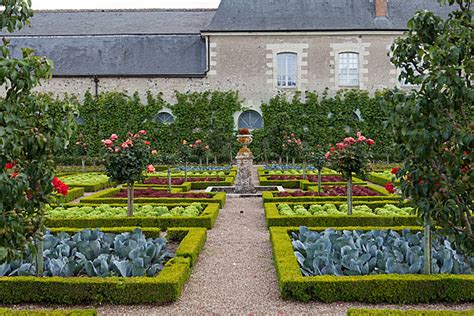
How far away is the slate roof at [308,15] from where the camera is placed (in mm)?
20531

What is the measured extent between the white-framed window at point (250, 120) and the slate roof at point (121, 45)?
8.95ft

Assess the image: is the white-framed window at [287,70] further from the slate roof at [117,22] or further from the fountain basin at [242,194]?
the fountain basin at [242,194]

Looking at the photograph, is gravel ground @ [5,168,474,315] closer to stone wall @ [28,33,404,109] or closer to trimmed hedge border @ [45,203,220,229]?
trimmed hedge border @ [45,203,220,229]

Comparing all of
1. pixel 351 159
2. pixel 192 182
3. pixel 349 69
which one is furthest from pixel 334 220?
pixel 349 69

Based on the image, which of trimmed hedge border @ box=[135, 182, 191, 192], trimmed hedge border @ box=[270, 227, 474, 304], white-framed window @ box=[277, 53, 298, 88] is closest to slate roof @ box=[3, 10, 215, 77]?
white-framed window @ box=[277, 53, 298, 88]

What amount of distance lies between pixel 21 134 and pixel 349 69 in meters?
19.5

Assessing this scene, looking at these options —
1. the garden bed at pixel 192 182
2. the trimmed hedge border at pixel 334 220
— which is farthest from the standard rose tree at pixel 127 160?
the garden bed at pixel 192 182

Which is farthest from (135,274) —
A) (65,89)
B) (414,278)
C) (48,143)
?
(65,89)

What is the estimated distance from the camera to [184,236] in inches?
269

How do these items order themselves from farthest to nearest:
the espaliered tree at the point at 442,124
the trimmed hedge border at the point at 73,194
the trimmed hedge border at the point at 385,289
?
the trimmed hedge border at the point at 73,194, the trimmed hedge border at the point at 385,289, the espaliered tree at the point at 442,124

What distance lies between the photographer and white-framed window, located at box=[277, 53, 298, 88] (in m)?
20.8

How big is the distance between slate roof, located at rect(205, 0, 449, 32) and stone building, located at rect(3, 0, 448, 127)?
0.15 ft

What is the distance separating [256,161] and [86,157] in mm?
7574

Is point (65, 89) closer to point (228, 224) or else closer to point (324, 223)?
point (228, 224)
